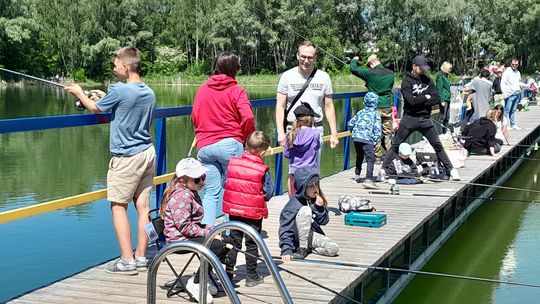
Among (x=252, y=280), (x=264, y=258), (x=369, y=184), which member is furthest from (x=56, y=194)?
(x=264, y=258)

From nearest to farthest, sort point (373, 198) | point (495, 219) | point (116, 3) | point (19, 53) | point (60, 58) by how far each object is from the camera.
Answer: point (373, 198)
point (495, 219)
point (19, 53)
point (60, 58)
point (116, 3)

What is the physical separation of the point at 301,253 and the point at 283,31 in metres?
54.8

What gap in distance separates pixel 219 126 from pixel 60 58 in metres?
45.3

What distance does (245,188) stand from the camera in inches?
172

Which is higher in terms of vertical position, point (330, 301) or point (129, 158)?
point (129, 158)

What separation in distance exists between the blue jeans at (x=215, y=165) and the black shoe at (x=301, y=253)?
2.37ft

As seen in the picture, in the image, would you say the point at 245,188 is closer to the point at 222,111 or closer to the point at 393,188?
the point at 222,111

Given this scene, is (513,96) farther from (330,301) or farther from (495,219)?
(330,301)

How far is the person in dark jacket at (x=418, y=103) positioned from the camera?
800 centimetres

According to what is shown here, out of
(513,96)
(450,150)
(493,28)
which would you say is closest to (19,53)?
(513,96)

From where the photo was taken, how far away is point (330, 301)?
422 cm

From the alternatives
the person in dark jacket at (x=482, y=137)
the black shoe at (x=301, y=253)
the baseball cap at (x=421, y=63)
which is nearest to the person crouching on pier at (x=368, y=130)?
the baseball cap at (x=421, y=63)

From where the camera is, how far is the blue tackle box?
621 cm

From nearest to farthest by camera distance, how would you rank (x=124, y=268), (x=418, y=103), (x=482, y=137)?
(x=124, y=268), (x=418, y=103), (x=482, y=137)
